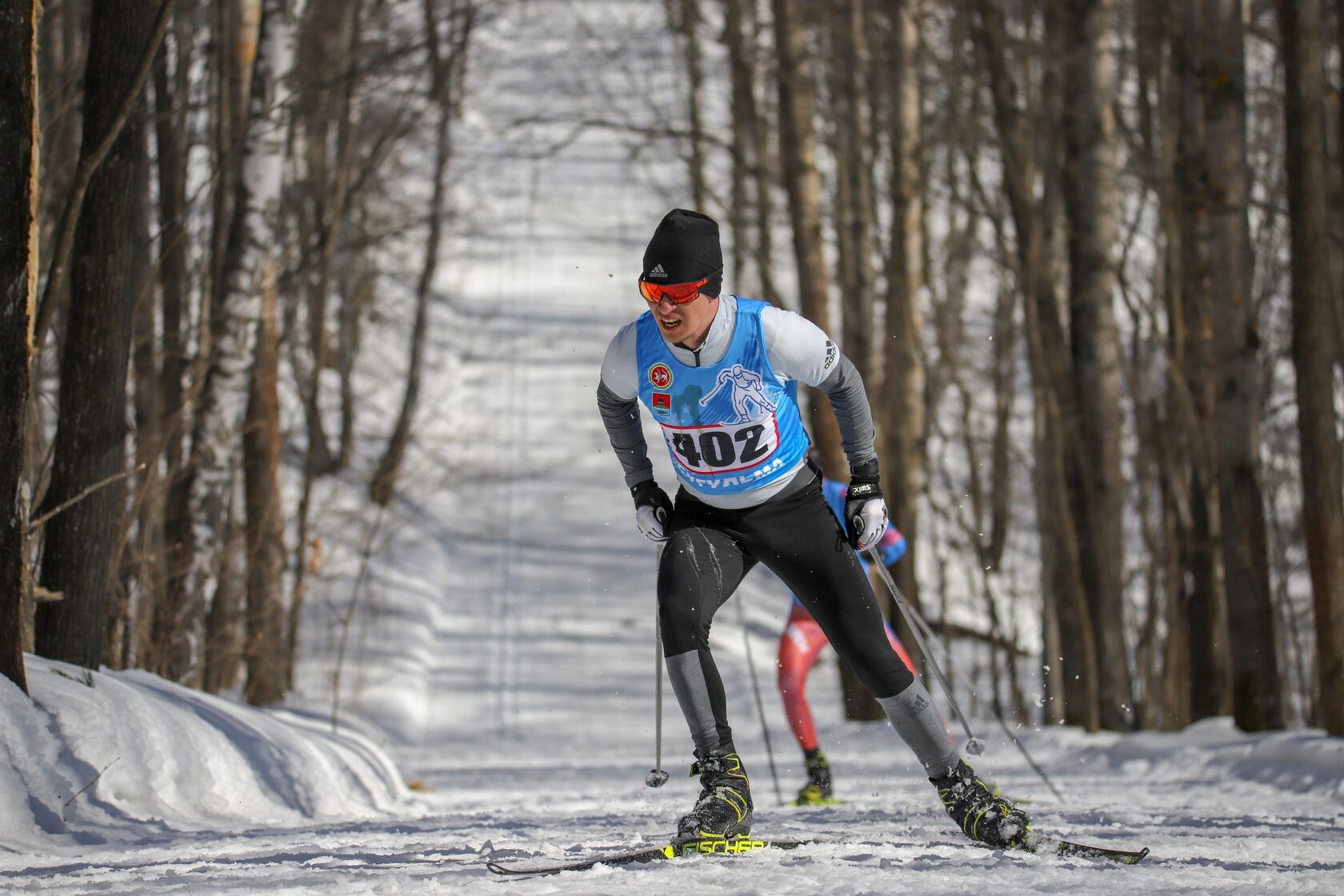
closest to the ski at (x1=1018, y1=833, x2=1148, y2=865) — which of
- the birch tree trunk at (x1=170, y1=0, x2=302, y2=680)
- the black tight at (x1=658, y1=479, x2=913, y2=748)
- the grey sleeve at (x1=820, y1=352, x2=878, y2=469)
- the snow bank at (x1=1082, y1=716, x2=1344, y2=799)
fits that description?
the black tight at (x1=658, y1=479, x2=913, y2=748)

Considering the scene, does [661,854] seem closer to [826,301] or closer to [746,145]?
[826,301]

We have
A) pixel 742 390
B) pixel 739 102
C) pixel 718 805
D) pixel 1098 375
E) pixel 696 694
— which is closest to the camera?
pixel 718 805

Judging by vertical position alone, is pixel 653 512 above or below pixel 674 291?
below

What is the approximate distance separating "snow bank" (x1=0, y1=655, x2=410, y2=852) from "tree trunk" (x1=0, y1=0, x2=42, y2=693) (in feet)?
0.92

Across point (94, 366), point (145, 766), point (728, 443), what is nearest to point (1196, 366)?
point (728, 443)

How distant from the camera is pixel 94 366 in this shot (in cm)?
574

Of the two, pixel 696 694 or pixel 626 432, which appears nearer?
pixel 696 694

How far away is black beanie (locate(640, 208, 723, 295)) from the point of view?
388 centimetres

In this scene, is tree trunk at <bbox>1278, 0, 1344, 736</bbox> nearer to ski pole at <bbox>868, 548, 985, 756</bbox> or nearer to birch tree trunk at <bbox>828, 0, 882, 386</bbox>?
ski pole at <bbox>868, 548, 985, 756</bbox>

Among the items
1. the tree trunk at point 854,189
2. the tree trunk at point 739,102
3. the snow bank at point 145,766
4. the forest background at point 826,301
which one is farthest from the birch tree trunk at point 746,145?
the snow bank at point 145,766

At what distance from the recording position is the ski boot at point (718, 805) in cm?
372

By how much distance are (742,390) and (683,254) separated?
0.45m

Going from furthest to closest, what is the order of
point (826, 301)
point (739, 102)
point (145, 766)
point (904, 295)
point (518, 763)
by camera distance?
point (739, 102)
point (904, 295)
point (826, 301)
point (518, 763)
point (145, 766)

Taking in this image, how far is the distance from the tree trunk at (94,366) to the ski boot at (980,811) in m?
3.61
